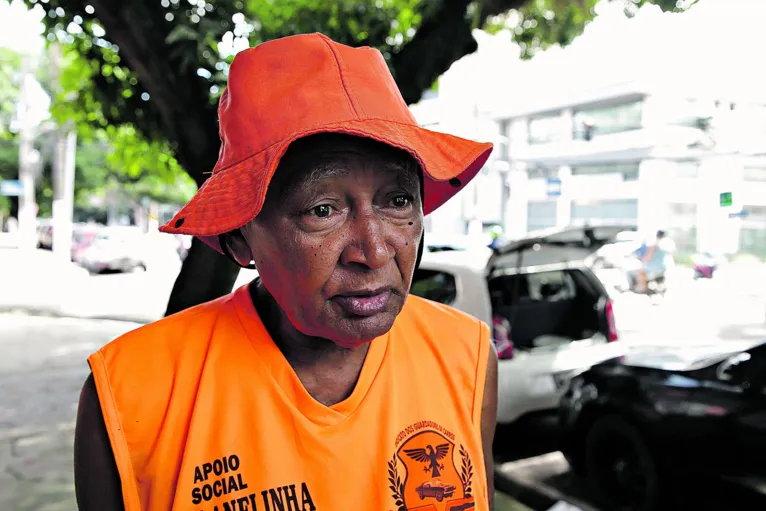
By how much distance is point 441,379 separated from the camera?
4.64ft

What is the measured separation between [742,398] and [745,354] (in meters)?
0.38

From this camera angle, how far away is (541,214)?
103 feet

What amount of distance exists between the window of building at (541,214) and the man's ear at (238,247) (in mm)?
29847

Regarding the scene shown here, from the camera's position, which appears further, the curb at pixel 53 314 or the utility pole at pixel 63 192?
the utility pole at pixel 63 192

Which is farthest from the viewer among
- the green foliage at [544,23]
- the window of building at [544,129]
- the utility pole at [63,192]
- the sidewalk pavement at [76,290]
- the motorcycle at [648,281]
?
the window of building at [544,129]

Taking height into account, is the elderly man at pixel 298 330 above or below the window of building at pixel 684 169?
below

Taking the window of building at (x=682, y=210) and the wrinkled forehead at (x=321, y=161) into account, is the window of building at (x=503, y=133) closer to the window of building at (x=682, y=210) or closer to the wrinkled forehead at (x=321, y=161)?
the window of building at (x=682, y=210)

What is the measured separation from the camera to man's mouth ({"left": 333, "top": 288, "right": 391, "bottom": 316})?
47.3 inches

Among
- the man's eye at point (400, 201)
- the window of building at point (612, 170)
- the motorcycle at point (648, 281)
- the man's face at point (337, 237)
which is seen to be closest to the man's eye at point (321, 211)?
the man's face at point (337, 237)

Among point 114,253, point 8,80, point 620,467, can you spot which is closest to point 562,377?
point 620,467

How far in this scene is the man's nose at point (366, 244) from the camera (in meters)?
1.18

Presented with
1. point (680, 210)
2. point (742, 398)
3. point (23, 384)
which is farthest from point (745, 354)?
point (680, 210)

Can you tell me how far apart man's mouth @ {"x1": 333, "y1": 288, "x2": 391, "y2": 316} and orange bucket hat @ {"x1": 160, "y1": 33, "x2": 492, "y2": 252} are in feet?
0.71

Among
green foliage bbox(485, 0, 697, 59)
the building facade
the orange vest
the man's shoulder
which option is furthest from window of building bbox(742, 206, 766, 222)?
the orange vest
